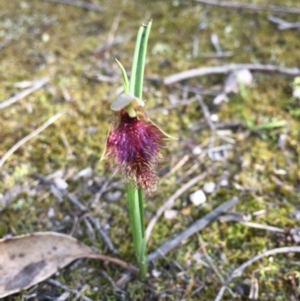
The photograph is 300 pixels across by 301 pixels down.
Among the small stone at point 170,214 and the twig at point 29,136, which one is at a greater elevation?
the twig at point 29,136

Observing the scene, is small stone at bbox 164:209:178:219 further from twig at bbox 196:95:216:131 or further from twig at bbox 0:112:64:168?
twig at bbox 0:112:64:168

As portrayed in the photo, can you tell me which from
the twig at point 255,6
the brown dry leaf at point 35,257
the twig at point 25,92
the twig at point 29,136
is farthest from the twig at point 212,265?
the twig at point 255,6

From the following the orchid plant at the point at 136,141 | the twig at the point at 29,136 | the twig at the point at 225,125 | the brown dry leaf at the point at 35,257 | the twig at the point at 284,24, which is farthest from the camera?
the twig at the point at 284,24

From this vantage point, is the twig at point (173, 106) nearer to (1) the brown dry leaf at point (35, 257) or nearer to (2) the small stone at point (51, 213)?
(2) the small stone at point (51, 213)

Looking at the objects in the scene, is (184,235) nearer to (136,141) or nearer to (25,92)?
(136,141)

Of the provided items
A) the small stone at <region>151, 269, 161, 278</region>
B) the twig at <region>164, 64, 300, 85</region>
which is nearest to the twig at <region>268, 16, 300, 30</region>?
the twig at <region>164, 64, 300, 85</region>

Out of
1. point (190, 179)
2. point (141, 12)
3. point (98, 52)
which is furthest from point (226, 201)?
point (141, 12)

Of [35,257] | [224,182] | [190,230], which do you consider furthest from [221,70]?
[35,257]
